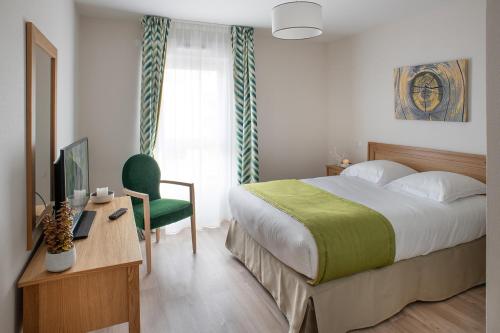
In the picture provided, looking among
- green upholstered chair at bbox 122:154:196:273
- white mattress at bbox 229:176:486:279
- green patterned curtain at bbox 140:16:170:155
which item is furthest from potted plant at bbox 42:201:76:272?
green patterned curtain at bbox 140:16:170:155

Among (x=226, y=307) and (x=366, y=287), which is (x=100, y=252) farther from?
(x=366, y=287)

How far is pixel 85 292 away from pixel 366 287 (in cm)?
175

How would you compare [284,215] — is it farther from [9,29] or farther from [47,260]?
[9,29]

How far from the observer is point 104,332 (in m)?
2.27

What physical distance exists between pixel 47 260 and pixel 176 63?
10.2ft

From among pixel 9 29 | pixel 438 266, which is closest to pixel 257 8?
pixel 9 29

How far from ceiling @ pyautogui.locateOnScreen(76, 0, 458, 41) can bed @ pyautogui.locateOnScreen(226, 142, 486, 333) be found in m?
1.75

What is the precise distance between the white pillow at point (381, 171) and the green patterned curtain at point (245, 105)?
1.36 meters

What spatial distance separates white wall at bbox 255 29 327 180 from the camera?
4.79m

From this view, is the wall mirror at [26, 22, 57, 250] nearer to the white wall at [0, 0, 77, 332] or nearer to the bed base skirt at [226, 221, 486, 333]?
the white wall at [0, 0, 77, 332]

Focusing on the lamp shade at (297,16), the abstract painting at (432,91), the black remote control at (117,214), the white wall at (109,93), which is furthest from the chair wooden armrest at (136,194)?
the abstract painting at (432,91)

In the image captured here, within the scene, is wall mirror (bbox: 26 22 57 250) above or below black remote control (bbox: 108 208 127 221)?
above

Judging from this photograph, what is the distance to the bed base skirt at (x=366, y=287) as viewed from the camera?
215cm

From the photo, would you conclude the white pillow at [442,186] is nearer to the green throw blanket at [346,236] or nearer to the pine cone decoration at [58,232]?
the green throw blanket at [346,236]
